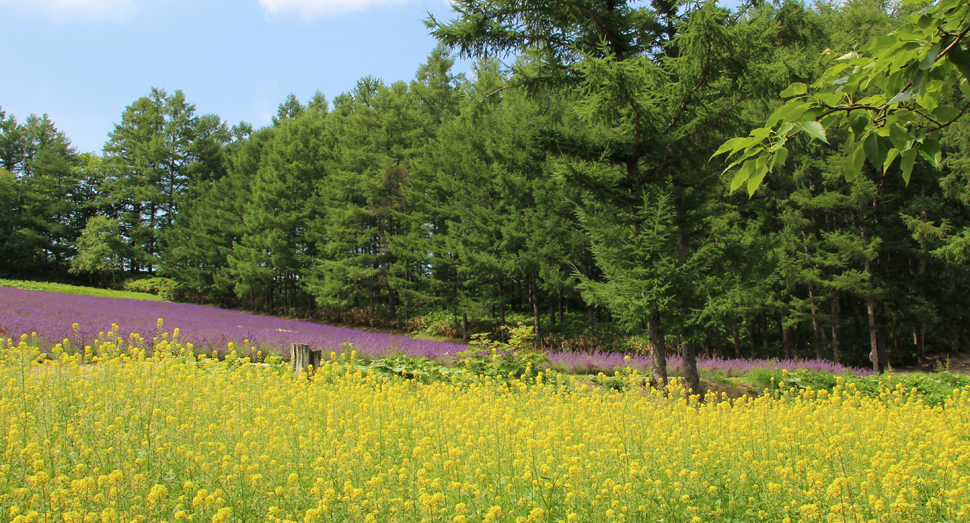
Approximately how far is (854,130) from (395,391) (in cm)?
470

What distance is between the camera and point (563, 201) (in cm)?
1770

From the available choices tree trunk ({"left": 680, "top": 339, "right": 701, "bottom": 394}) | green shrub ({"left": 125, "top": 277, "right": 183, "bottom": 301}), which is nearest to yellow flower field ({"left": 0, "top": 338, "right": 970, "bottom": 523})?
tree trunk ({"left": 680, "top": 339, "right": 701, "bottom": 394})

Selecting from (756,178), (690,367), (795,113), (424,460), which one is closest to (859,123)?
(795,113)

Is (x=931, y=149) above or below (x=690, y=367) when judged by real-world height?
above

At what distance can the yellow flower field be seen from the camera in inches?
107

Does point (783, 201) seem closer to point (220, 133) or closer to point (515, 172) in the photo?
point (515, 172)

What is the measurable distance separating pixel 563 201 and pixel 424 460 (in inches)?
597

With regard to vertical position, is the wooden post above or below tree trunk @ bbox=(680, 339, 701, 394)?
above

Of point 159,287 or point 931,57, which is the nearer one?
point 931,57

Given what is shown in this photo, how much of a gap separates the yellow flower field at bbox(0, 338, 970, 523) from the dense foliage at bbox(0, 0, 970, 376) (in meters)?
2.17

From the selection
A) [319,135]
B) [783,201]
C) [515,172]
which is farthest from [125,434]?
[319,135]

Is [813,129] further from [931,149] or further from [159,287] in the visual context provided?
[159,287]

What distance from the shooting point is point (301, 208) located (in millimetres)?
28766

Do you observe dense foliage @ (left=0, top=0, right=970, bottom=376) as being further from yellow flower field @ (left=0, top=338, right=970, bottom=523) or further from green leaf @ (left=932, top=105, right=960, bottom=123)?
yellow flower field @ (left=0, top=338, right=970, bottom=523)
